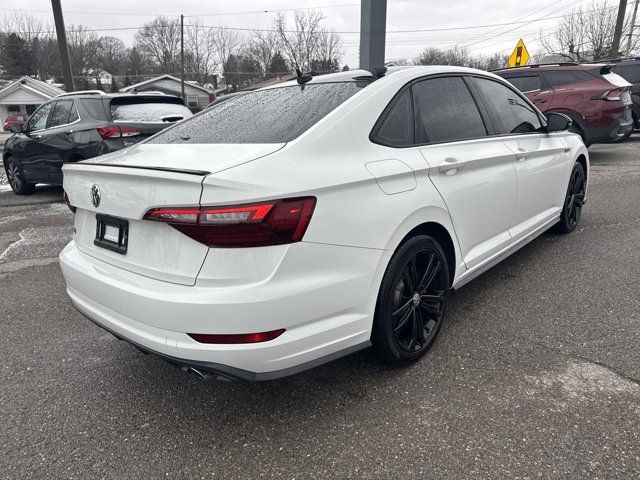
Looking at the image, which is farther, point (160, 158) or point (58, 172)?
point (58, 172)

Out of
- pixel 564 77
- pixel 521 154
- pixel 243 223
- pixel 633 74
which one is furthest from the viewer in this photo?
pixel 633 74

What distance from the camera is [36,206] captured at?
7.75 meters

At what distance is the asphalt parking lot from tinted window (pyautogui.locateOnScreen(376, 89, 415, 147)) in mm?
1223

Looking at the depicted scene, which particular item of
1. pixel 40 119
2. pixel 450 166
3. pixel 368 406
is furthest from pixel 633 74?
pixel 40 119

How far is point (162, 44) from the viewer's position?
69000 mm

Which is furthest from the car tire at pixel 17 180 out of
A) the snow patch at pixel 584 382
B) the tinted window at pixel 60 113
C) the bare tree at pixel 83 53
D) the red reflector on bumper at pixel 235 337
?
the bare tree at pixel 83 53

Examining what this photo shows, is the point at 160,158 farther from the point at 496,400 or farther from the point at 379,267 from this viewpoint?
the point at 496,400

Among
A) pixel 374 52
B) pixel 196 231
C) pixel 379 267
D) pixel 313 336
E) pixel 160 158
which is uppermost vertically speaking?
pixel 374 52

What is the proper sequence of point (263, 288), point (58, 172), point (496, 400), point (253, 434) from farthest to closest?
point (58, 172) < point (496, 400) < point (253, 434) < point (263, 288)

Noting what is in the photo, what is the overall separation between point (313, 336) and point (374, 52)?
7.11m

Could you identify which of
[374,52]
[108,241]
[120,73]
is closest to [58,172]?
[374,52]

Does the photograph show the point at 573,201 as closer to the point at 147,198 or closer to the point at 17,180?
the point at 147,198

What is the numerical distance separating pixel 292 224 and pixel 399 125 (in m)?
1.04

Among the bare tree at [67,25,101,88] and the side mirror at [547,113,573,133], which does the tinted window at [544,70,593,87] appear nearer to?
the side mirror at [547,113,573,133]
